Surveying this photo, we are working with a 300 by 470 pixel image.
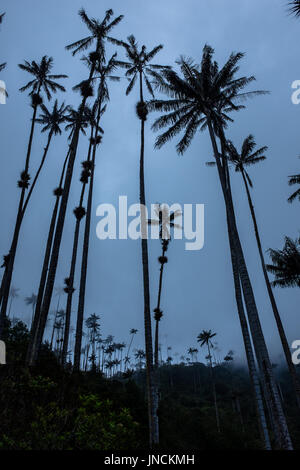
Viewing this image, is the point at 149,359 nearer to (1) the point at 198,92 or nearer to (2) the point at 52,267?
(2) the point at 52,267

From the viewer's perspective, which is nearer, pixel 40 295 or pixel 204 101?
pixel 204 101

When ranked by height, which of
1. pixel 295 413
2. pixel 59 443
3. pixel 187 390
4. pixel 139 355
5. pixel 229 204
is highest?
pixel 139 355

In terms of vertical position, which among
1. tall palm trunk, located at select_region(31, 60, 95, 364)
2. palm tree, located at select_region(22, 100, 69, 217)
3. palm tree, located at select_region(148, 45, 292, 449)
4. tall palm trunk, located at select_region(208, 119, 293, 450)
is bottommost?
tall palm trunk, located at select_region(208, 119, 293, 450)

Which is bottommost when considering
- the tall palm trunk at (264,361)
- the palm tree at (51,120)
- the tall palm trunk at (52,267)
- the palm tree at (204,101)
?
the tall palm trunk at (264,361)

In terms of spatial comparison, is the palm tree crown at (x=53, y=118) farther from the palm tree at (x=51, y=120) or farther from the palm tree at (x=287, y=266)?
the palm tree at (x=287, y=266)

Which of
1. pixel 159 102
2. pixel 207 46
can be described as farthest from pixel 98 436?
pixel 207 46

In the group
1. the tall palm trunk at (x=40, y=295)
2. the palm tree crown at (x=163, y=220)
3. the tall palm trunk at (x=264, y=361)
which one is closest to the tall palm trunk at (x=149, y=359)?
the tall palm trunk at (x=264, y=361)

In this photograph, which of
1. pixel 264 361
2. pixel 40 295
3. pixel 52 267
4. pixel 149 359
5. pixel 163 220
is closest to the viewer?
pixel 264 361

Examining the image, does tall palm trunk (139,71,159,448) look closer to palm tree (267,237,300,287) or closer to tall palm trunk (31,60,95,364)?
tall palm trunk (31,60,95,364)

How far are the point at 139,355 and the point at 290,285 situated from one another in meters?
73.7

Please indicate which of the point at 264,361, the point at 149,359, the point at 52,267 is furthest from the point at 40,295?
the point at 264,361

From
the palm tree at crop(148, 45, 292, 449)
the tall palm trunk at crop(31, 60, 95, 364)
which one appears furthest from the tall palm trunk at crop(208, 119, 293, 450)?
the tall palm trunk at crop(31, 60, 95, 364)
